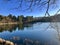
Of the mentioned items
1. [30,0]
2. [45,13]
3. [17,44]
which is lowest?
[17,44]

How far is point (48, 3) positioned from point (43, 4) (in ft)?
0.15

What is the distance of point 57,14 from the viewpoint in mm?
1436

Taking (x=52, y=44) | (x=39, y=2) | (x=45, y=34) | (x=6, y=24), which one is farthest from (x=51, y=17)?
(x=6, y=24)

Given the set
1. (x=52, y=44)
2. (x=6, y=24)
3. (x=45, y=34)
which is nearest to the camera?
(x=52, y=44)

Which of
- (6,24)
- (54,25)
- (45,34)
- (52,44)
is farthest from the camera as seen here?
(6,24)

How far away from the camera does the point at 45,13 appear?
1.42 meters

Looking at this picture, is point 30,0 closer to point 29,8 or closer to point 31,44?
point 29,8

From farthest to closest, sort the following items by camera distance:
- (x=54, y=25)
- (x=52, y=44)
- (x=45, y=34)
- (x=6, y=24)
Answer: (x=6, y=24) → (x=45, y=34) → (x=52, y=44) → (x=54, y=25)

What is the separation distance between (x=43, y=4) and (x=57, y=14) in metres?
0.16

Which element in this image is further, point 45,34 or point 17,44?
point 45,34

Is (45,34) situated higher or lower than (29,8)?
lower

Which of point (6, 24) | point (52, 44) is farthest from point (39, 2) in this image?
point (6, 24)

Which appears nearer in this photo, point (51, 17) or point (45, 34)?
point (51, 17)

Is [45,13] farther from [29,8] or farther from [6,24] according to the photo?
[6,24]
